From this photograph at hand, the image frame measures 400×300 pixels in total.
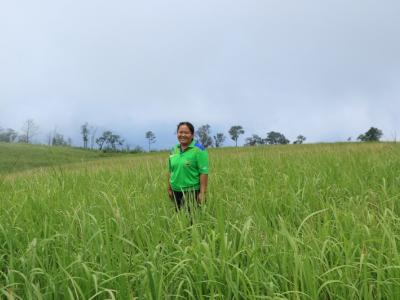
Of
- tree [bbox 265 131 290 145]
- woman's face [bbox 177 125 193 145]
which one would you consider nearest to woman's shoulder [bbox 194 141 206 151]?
woman's face [bbox 177 125 193 145]

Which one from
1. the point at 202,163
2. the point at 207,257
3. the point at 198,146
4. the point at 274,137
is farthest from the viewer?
the point at 274,137

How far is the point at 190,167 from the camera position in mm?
5078

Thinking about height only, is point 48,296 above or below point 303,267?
below

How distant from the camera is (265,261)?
255cm

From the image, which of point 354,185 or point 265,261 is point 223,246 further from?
point 354,185

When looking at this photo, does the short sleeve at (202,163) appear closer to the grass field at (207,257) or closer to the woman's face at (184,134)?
the woman's face at (184,134)

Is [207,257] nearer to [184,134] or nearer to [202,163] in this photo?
[202,163]

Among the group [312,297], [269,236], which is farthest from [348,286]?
[269,236]

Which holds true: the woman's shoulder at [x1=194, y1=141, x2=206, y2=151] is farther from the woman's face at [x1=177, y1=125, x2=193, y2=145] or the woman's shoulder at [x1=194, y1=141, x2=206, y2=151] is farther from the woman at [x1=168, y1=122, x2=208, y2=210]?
the woman's face at [x1=177, y1=125, x2=193, y2=145]

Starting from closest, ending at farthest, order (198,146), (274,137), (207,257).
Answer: (207,257) → (198,146) → (274,137)

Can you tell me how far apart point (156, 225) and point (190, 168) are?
6.42 ft

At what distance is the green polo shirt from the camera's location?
5.02 m

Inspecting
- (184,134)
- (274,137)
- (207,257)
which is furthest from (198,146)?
(274,137)

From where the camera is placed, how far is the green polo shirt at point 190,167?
5020mm
